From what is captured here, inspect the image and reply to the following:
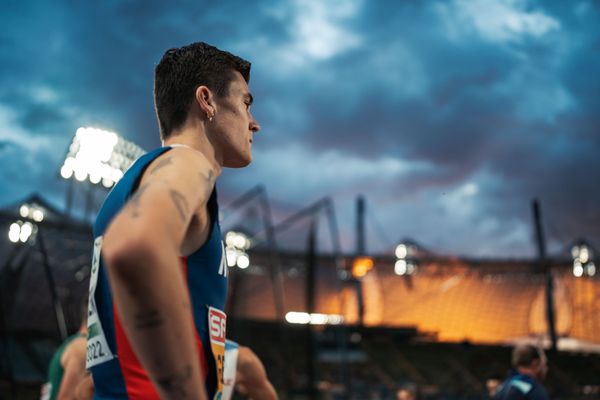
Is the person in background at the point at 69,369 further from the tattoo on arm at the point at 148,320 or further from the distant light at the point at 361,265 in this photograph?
the distant light at the point at 361,265

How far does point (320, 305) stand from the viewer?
2132 inches

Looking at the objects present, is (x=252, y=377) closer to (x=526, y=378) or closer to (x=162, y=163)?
(x=526, y=378)

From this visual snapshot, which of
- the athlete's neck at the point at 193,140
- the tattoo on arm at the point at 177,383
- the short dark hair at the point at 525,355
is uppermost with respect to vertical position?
the athlete's neck at the point at 193,140

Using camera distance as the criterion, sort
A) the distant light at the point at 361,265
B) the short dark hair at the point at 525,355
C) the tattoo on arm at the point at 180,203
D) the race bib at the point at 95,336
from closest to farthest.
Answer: the tattoo on arm at the point at 180,203 < the race bib at the point at 95,336 < the short dark hair at the point at 525,355 < the distant light at the point at 361,265

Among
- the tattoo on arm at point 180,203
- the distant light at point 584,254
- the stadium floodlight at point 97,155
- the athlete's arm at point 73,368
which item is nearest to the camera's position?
the tattoo on arm at point 180,203

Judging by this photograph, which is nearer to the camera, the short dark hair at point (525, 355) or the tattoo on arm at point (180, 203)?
the tattoo on arm at point (180, 203)

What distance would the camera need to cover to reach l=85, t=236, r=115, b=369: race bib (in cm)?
143

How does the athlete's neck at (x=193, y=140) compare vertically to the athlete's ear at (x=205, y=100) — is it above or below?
below

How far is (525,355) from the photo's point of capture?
5809mm

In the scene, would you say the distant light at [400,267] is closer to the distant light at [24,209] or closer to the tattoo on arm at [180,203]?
the distant light at [24,209]

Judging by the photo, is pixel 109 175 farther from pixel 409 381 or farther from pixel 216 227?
pixel 409 381

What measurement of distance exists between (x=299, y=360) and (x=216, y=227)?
28.8 meters

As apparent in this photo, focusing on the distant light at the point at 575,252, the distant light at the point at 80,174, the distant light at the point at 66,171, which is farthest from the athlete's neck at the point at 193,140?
the distant light at the point at 575,252

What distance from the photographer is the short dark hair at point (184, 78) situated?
5.43 feet
